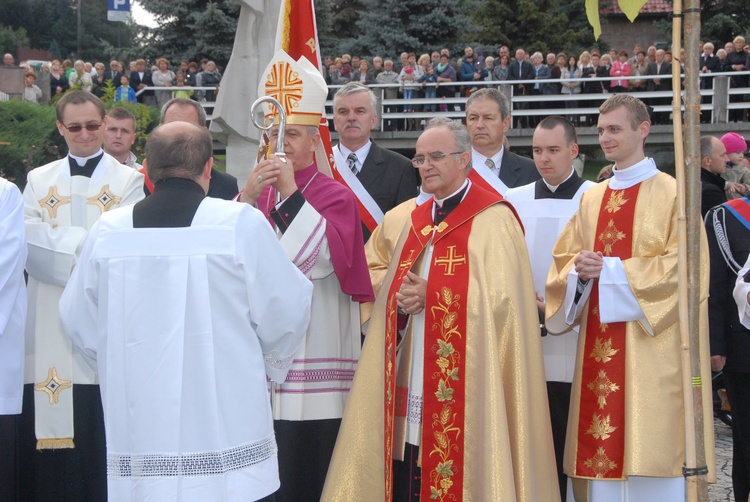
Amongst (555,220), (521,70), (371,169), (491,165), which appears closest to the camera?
(555,220)

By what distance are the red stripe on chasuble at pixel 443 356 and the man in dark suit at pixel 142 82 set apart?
663 inches

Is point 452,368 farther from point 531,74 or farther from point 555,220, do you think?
point 531,74

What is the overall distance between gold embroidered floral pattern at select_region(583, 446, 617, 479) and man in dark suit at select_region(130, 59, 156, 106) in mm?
17277

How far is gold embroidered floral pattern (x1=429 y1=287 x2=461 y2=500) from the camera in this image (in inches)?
172

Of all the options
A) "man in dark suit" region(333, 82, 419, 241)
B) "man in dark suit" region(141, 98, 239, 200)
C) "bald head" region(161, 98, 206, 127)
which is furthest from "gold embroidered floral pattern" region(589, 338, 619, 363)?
"bald head" region(161, 98, 206, 127)

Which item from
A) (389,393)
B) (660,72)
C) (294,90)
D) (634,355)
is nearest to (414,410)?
(389,393)

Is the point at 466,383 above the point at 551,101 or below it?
below

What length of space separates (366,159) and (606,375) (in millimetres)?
2047

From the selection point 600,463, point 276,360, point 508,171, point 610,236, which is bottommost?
point 600,463

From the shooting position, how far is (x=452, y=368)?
443 centimetres

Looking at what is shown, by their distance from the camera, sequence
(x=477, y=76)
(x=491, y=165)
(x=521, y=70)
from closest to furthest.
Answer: (x=491, y=165)
(x=521, y=70)
(x=477, y=76)

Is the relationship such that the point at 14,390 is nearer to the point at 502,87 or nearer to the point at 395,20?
the point at 502,87

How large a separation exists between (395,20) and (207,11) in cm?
475

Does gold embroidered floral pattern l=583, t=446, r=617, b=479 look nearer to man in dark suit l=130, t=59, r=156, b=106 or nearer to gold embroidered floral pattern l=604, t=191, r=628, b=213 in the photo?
gold embroidered floral pattern l=604, t=191, r=628, b=213
